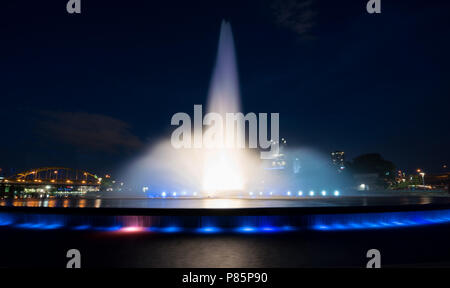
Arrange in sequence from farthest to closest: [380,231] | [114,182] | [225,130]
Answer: [114,182], [225,130], [380,231]

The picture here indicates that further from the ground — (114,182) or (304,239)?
A: (304,239)

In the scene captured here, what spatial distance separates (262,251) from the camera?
8.68 m

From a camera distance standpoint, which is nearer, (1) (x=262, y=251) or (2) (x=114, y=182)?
(1) (x=262, y=251)
